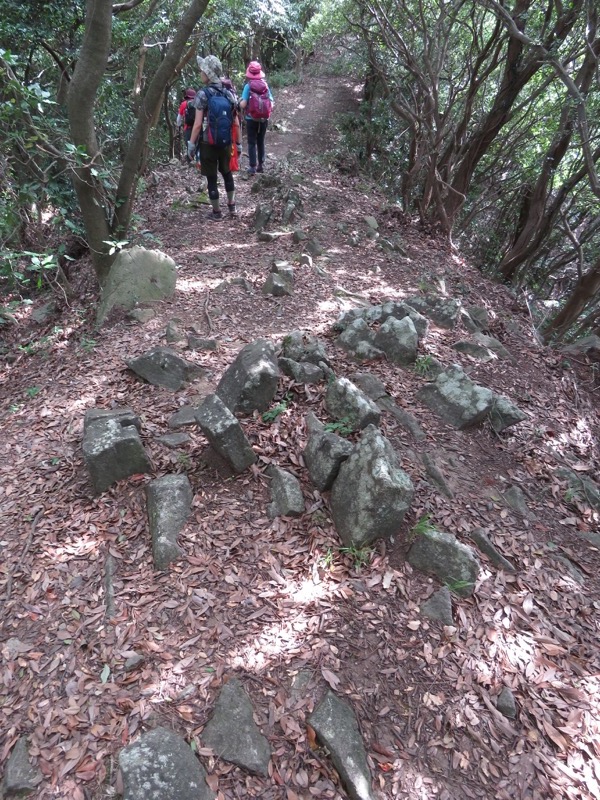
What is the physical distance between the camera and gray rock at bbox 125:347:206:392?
4.19 metres

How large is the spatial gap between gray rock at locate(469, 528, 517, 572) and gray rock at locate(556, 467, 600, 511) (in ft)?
4.07

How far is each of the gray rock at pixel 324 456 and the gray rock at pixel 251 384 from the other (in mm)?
587

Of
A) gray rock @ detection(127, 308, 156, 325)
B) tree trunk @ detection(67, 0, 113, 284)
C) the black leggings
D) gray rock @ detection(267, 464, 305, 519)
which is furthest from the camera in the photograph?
the black leggings

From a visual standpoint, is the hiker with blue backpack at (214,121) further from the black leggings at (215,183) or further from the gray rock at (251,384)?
the gray rock at (251,384)

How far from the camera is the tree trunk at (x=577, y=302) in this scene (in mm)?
7719

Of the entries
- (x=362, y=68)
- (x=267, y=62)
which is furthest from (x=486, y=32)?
(x=267, y=62)

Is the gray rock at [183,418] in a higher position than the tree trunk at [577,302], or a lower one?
lower

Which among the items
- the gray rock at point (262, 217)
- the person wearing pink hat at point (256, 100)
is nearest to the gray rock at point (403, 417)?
the gray rock at point (262, 217)

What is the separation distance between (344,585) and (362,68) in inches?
670

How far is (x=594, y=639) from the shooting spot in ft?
9.27

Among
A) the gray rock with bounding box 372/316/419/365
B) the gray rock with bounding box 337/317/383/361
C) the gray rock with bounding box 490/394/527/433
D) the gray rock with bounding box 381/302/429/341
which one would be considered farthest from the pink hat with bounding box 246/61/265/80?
the gray rock with bounding box 490/394/527/433

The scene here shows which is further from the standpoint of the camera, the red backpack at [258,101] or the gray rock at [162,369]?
the red backpack at [258,101]

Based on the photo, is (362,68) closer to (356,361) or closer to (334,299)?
(334,299)

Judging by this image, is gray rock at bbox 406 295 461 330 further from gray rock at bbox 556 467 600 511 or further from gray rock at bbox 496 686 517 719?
gray rock at bbox 496 686 517 719
